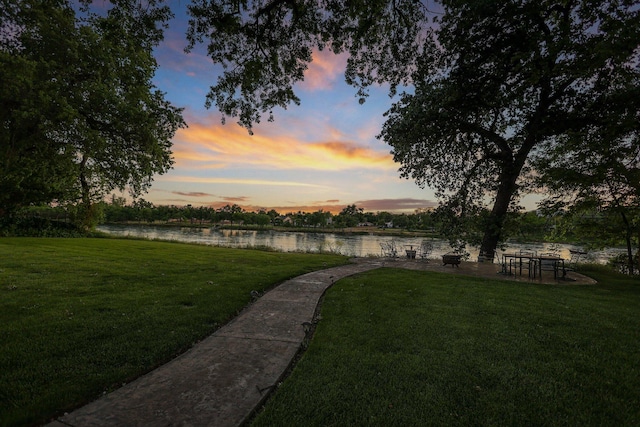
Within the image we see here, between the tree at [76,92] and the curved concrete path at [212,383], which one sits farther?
the tree at [76,92]

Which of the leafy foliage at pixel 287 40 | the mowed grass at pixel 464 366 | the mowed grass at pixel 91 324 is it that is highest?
the leafy foliage at pixel 287 40

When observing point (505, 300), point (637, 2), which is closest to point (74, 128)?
point (505, 300)

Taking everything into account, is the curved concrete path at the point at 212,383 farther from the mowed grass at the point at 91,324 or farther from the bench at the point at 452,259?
the bench at the point at 452,259

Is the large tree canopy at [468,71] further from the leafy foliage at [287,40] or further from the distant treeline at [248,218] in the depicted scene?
the distant treeline at [248,218]

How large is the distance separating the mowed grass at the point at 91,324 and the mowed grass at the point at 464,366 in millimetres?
1947

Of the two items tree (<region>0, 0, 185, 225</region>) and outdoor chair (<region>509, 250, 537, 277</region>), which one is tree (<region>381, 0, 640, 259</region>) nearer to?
outdoor chair (<region>509, 250, 537, 277</region>)

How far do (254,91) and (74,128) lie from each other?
4630mm

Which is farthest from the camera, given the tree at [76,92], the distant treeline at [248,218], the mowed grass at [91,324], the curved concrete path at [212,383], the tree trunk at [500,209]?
the distant treeline at [248,218]

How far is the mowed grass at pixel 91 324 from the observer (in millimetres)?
2906

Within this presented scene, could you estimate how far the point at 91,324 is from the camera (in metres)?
4.63

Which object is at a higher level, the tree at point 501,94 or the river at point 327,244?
the tree at point 501,94

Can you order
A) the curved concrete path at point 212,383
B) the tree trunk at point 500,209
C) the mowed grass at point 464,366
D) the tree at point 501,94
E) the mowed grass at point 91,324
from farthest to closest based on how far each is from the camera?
the tree trunk at point 500,209 → the tree at point 501,94 → the mowed grass at point 91,324 → the mowed grass at point 464,366 → the curved concrete path at point 212,383

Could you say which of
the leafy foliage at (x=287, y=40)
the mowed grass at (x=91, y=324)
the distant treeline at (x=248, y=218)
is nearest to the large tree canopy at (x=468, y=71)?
the leafy foliage at (x=287, y=40)

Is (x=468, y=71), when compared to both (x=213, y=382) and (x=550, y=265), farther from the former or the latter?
(x=213, y=382)
